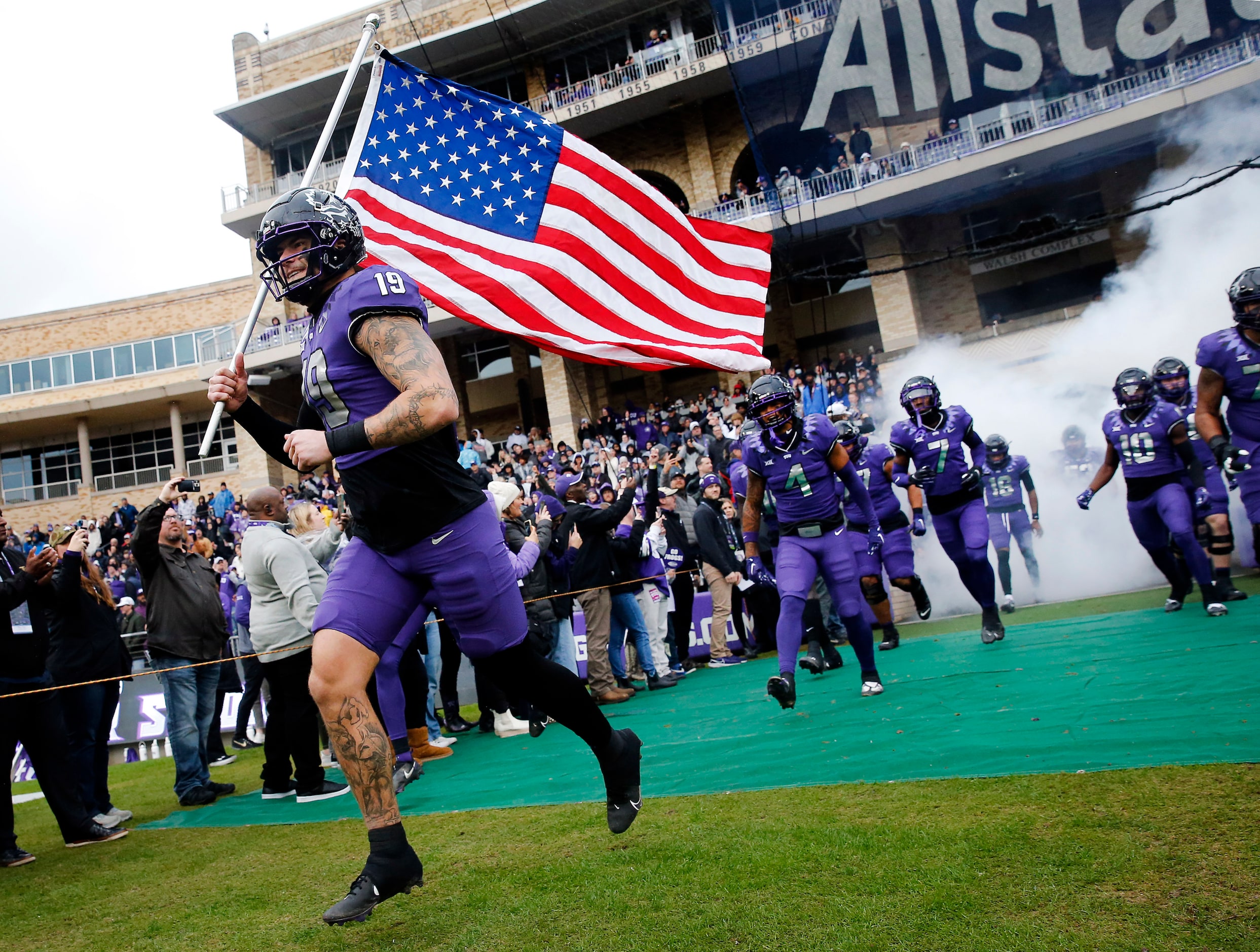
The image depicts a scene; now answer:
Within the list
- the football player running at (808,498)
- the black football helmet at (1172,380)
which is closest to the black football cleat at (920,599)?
the black football helmet at (1172,380)

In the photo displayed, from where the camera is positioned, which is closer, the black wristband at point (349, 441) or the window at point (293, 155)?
the black wristband at point (349, 441)

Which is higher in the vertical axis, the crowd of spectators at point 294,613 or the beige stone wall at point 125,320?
the beige stone wall at point 125,320

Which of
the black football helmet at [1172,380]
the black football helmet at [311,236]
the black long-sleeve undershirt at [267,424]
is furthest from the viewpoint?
the black football helmet at [1172,380]

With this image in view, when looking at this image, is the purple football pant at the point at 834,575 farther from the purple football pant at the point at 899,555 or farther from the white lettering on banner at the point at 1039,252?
the white lettering on banner at the point at 1039,252

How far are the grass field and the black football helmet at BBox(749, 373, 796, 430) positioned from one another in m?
3.27

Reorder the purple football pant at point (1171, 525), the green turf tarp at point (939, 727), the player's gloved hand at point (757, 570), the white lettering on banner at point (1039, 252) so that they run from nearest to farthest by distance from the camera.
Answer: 1. the green turf tarp at point (939, 727)
2. the player's gloved hand at point (757, 570)
3. the purple football pant at point (1171, 525)
4. the white lettering on banner at point (1039, 252)

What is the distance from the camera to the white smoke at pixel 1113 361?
1267 cm

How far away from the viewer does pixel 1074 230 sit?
83.3 ft

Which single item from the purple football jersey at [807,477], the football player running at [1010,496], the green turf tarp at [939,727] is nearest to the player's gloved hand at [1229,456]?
the green turf tarp at [939,727]

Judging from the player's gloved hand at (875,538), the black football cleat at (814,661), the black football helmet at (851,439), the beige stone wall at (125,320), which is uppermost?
the beige stone wall at (125,320)

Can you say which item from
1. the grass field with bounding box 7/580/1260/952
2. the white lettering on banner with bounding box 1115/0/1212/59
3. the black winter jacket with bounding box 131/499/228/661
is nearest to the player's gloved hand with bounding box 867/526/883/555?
the grass field with bounding box 7/580/1260/952

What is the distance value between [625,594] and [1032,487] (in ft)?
18.1

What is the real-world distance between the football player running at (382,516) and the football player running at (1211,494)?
652 cm

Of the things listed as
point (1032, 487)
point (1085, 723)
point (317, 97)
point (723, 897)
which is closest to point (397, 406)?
point (723, 897)
